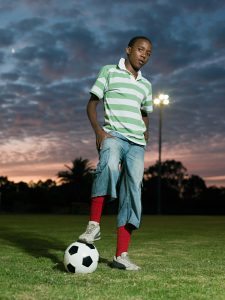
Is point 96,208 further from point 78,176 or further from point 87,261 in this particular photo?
point 78,176

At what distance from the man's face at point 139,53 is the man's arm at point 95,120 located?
542 mm

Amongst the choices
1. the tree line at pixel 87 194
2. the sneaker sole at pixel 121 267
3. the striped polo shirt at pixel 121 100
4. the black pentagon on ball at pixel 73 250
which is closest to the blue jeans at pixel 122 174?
the striped polo shirt at pixel 121 100

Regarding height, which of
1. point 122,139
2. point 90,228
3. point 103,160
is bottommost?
point 90,228

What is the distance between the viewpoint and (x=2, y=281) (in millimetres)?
4320

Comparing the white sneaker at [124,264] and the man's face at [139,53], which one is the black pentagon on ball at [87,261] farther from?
the man's face at [139,53]

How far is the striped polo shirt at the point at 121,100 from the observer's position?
5453 mm

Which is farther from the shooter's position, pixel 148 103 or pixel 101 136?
pixel 148 103

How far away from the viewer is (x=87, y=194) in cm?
7081

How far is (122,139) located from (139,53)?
2.96 feet

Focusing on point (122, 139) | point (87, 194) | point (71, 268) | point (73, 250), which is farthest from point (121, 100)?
point (87, 194)

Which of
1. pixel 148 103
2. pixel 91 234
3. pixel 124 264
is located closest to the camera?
pixel 91 234

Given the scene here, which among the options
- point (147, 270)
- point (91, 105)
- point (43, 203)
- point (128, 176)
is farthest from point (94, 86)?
point (43, 203)

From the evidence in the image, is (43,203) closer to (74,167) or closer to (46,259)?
(74,167)

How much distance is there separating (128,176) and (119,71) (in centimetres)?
109
